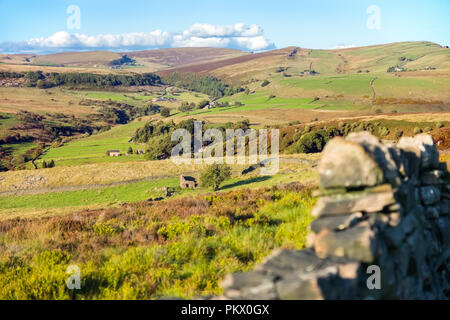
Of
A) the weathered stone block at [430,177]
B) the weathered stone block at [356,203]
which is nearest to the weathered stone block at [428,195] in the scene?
the weathered stone block at [430,177]

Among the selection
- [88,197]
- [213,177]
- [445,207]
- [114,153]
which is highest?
[445,207]

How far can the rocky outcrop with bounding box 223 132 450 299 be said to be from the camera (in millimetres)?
4375

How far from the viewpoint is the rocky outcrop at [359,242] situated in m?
4.38

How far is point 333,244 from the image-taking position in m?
4.84

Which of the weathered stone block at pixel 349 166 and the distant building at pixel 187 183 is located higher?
the weathered stone block at pixel 349 166

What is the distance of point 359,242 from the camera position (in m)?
4.68

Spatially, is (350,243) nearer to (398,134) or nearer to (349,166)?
(349,166)

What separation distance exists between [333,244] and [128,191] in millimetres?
39935

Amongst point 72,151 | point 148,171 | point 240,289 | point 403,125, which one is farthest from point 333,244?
point 72,151

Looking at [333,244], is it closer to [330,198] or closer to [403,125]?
[330,198]

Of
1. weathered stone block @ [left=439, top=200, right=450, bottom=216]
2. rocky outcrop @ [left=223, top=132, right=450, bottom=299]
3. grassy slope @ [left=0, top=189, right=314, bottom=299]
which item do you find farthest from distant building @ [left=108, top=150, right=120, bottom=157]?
rocky outcrop @ [left=223, top=132, right=450, bottom=299]

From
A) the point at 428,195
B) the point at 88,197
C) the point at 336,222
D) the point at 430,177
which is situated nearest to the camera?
the point at 336,222

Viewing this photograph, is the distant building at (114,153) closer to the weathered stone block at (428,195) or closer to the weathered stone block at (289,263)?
the weathered stone block at (428,195)

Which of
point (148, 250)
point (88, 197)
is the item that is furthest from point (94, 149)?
point (148, 250)
